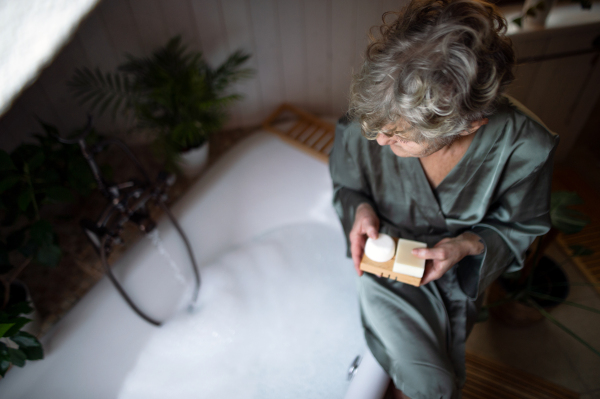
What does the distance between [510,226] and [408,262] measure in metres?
0.33

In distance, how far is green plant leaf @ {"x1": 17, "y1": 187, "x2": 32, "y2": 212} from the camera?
3.31 feet

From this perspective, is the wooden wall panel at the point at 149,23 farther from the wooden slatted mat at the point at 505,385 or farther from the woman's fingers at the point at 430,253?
the wooden slatted mat at the point at 505,385

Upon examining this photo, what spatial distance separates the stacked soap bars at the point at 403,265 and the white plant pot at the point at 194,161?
95cm

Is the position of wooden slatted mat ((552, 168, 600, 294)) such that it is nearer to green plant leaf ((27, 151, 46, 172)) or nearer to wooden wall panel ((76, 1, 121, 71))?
green plant leaf ((27, 151, 46, 172))

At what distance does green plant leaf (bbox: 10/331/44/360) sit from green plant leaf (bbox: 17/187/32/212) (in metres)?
0.33

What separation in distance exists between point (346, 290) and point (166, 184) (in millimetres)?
807

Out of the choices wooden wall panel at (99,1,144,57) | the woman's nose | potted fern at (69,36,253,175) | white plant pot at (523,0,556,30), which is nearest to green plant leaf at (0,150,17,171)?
potted fern at (69,36,253,175)

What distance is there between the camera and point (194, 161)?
5.25ft

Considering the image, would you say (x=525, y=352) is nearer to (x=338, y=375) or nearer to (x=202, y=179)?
(x=338, y=375)

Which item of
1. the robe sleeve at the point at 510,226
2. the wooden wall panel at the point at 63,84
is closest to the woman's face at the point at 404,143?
the robe sleeve at the point at 510,226

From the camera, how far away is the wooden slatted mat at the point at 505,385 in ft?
4.36

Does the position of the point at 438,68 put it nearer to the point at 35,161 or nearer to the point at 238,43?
the point at 35,161

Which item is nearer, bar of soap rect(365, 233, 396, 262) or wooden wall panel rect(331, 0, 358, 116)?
bar of soap rect(365, 233, 396, 262)

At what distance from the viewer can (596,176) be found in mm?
1954
